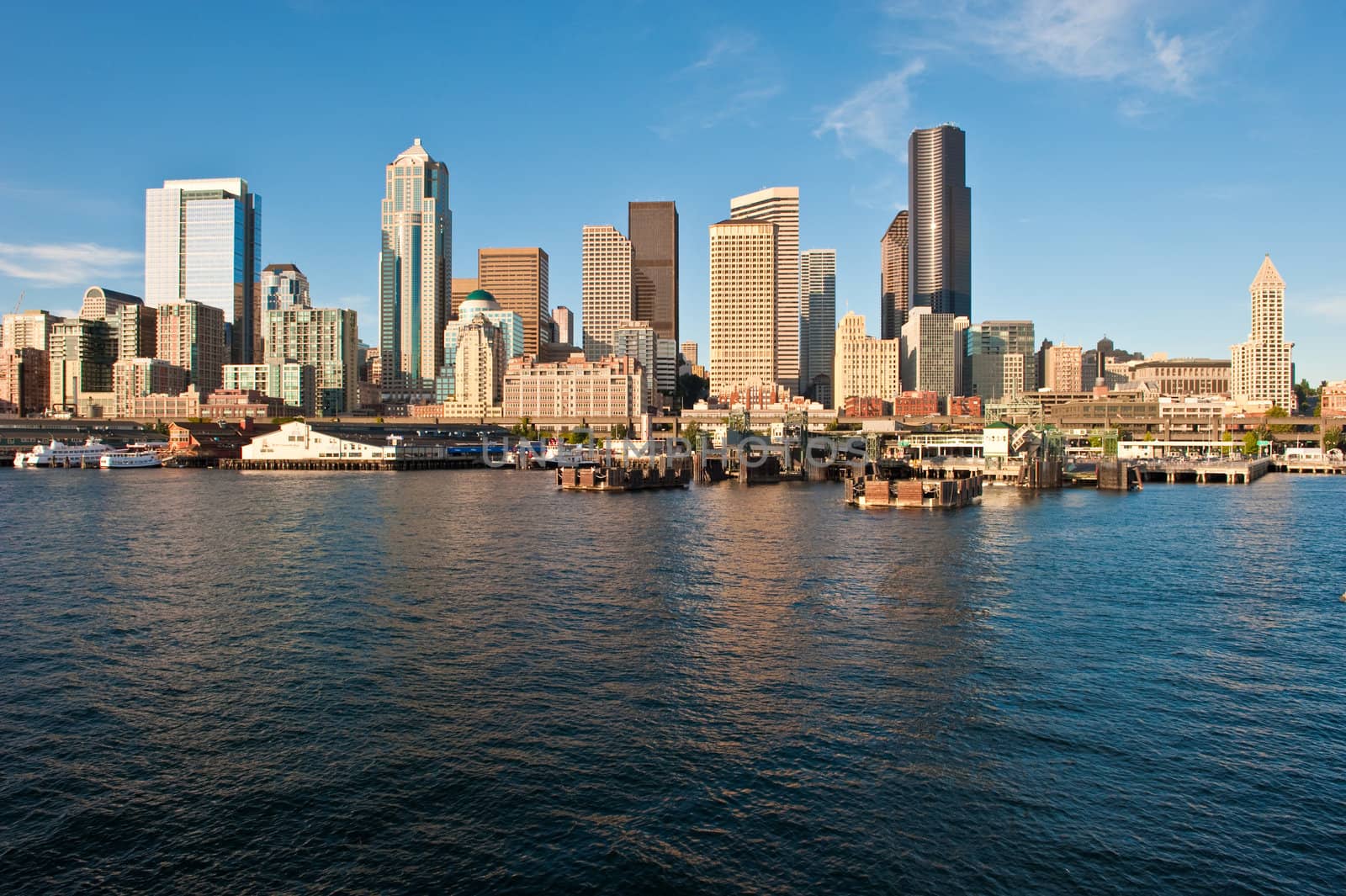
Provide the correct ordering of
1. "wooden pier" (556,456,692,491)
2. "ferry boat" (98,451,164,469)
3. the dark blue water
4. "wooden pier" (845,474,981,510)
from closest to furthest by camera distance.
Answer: the dark blue water, "wooden pier" (845,474,981,510), "wooden pier" (556,456,692,491), "ferry boat" (98,451,164,469)

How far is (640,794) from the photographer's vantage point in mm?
21141

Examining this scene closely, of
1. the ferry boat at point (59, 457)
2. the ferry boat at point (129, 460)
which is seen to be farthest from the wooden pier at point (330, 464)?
the ferry boat at point (59, 457)

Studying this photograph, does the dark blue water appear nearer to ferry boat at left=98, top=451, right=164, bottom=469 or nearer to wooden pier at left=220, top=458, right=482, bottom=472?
wooden pier at left=220, top=458, right=482, bottom=472

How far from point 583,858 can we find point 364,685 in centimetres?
1328

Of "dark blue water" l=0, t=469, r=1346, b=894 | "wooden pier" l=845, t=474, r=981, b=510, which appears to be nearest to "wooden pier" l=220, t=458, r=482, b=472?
"wooden pier" l=845, t=474, r=981, b=510

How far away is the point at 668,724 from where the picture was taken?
25453 millimetres

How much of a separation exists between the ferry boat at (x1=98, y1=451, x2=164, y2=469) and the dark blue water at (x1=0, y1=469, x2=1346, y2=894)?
128122 millimetres

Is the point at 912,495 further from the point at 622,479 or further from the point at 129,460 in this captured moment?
the point at 129,460

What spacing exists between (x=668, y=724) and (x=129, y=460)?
174 m

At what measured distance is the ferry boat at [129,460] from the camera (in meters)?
163

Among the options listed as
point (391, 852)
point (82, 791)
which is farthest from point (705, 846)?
point (82, 791)

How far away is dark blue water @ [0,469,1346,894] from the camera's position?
18.5m

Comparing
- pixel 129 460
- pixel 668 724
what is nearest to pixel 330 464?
pixel 129 460

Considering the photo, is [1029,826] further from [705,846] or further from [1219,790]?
[705,846]
